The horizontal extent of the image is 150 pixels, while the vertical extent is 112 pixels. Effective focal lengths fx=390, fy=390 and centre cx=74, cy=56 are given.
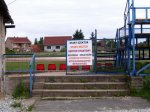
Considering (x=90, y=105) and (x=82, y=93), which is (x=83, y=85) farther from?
(x=90, y=105)

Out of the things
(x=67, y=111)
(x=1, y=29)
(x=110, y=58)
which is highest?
(x=1, y=29)

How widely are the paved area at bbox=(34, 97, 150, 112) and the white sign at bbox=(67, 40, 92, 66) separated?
2909 mm

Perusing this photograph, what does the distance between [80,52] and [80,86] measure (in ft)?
6.13

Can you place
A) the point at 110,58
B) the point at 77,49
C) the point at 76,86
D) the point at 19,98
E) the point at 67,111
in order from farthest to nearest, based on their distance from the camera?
the point at 110,58, the point at 77,49, the point at 76,86, the point at 19,98, the point at 67,111

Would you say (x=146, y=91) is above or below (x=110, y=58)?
below

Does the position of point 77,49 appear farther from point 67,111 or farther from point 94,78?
point 67,111

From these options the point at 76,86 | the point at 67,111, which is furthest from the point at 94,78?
the point at 67,111

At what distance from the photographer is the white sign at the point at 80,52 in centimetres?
1639

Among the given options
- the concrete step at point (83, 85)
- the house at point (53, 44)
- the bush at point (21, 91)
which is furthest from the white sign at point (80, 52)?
the house at point (53, 44)

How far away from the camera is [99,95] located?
1459cm

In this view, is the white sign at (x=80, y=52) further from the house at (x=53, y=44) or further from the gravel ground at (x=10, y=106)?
the house at (x=53, y=44)

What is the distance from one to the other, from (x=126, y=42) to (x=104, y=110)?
5.67 m

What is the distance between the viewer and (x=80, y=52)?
16438 mm

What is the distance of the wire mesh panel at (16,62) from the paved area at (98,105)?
3.32m
